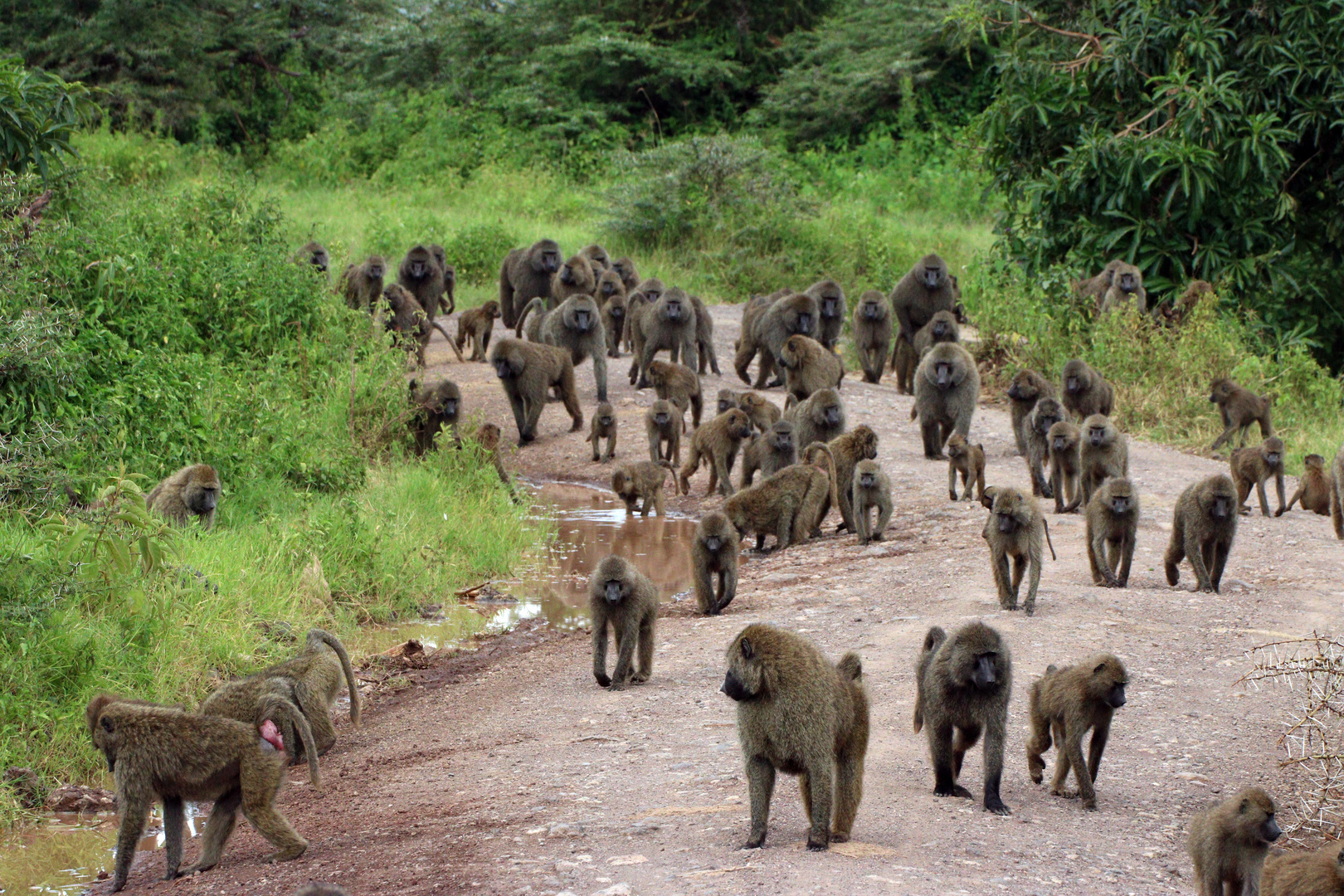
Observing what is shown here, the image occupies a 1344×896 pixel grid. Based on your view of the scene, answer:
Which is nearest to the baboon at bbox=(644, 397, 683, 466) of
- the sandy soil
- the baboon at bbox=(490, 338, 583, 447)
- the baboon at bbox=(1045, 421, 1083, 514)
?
the baboon at bbox=(490, 338, 583, 447)

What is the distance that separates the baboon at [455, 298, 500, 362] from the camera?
52.8 feet

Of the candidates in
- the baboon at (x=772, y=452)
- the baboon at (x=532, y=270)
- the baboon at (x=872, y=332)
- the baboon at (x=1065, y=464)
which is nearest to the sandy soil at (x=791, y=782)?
the baboon at (x=1065, y=464)

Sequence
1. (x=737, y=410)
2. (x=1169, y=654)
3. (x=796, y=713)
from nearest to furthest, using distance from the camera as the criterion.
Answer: (x=796, y=713)
(x=1169, y=654)
(x=737, y=410)

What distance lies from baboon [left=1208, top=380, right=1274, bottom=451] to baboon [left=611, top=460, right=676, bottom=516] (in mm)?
4954

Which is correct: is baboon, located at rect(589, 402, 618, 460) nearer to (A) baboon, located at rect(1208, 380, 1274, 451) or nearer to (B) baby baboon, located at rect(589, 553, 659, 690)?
(A) baboon, located at rect(1208, 380, 1274, 451)

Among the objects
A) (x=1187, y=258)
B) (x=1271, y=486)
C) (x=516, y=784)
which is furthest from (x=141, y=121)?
(x=516, y=784)

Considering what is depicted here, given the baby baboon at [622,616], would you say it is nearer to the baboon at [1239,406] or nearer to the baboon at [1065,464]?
the baboon at [1065,464]

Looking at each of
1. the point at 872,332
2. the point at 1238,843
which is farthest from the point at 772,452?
the point at 1238,843

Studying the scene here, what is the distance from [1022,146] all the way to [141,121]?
18.5m

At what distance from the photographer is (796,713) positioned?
15.1ft

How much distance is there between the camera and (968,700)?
16.8ft

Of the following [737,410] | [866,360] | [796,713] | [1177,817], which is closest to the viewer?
[796,713]

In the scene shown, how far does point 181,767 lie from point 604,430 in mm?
7914

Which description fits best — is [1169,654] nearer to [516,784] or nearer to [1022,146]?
[516,784]
